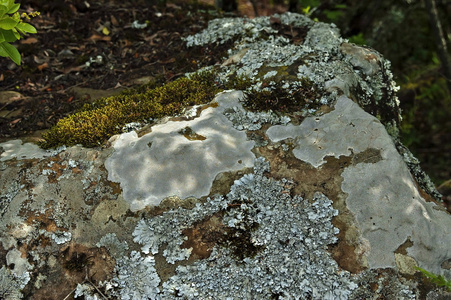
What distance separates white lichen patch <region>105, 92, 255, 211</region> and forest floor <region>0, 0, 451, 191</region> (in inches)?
48.1

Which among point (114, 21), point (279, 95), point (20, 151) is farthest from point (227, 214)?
point (114, 21)

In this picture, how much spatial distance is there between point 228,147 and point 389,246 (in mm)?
1407

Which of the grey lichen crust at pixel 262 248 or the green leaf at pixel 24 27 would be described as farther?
the green leaf at pixel 24 27

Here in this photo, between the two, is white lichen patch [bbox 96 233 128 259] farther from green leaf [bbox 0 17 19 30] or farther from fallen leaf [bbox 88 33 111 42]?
fallen leaf [bbox 88 33 111 42]

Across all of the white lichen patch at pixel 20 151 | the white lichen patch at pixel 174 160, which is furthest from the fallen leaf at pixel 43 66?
the white lichen patch at pixel 174 160

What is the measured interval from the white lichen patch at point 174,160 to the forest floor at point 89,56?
1223 millimetres

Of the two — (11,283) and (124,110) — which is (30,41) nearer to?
(124,110)

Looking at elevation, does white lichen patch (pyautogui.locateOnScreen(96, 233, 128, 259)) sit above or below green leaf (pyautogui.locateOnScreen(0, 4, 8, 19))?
below

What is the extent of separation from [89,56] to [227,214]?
322 cm

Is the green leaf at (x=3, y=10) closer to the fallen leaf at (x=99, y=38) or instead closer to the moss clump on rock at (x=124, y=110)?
the moss clump on rock at (x=124, y=110)

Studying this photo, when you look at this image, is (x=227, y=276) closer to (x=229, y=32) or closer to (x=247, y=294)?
(x=247, y=294)

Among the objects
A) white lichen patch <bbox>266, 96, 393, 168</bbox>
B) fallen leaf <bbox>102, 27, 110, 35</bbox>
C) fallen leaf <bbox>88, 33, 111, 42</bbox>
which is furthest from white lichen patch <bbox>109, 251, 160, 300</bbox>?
fallen leaf <bbox>102, 27, 110, 35</bbox>

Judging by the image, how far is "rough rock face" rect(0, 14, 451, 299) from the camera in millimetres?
2533

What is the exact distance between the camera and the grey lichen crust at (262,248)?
8.11 feet
